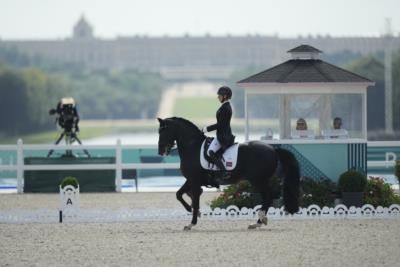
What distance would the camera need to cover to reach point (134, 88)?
5305 inches

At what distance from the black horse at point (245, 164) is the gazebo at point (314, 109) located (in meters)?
2.31

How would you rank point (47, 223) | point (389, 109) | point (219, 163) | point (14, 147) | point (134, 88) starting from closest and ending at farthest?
point (219, 163) < point (47, 223) < point (14, 147) < point (389, 109) < point (134, 88)

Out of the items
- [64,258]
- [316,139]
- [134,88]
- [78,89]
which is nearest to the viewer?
[64,258]

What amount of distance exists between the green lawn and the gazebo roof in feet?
347

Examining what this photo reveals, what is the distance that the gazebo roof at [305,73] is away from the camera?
20.4 m

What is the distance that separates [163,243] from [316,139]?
513 cm

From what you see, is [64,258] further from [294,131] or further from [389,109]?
[389,109]

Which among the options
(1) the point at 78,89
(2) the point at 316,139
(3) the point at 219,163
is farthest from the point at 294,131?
(1) the point at 78,89

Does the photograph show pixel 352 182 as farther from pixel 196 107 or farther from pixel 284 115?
pixel 196 107

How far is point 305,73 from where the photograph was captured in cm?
2066

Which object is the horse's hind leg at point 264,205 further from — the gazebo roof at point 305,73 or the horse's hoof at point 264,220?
the gazebo roof at point 305,73

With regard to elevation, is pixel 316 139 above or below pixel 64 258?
above

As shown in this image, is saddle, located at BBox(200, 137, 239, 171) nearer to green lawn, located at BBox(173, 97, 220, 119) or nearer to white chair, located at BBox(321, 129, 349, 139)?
white chair, located at BBox(321, 129, 349, 139)


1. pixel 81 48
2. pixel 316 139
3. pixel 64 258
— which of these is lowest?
pixel 64 258
